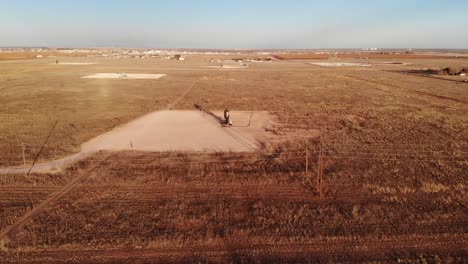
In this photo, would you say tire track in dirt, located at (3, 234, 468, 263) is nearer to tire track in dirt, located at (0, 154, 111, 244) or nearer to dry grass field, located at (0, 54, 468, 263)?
dry grass field, located at (0, 54, 468, 263)

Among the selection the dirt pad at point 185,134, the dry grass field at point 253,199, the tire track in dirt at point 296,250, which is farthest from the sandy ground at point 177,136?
the tire track in dirt at point 296,250

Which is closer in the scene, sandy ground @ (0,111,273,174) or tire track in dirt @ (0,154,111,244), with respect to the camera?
tire track in dirt @ (0,154,111,244)

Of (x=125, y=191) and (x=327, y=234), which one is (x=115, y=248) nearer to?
(x=125, y=191)

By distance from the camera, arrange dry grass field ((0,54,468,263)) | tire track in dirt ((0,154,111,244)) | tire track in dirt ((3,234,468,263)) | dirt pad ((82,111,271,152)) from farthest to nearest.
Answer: dirt pad ((82,111,271,152)) → tire track in dirt ((0,154,111,244)) → dry grass field ((0,54,468,263)) → tire track in dirt ((3,234,468,263))

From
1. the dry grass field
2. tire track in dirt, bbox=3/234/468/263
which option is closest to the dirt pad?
the dry grass field

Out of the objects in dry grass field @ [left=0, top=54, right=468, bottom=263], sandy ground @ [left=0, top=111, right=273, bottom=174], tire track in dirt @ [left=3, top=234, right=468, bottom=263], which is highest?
sandy ground @ [left=0, top=111, right=273, bottom=174]

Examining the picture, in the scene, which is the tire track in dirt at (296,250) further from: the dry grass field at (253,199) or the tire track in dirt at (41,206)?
the tire track in dirt at (41,206)

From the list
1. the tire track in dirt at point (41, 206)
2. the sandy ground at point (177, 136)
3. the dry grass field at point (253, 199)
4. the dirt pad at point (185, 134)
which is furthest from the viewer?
the dirt pad at point (185, 134)

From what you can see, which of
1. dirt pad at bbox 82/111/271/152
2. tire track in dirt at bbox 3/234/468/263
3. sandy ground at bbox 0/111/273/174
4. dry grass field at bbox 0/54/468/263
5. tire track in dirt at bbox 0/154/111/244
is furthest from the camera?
dirt pad at bbox 82/111/271/152
